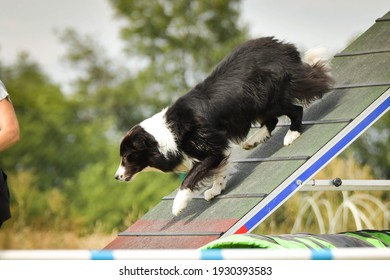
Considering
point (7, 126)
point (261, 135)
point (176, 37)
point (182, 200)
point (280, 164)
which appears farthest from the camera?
point (176, 37)

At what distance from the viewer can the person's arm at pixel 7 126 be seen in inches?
112

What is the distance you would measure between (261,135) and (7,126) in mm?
1936

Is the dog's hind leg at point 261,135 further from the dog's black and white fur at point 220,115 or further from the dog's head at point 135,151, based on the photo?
the dog's head at point 135,151

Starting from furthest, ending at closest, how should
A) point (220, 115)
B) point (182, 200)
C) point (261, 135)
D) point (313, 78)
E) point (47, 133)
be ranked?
1. point (47, 133)
2. point (261, 135)
3. point (313, 78)
4. point (220, 115)
5. point (182, 200)

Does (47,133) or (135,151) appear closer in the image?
(135,151)

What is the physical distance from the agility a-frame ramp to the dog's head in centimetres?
30

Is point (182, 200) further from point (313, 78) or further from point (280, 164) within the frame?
point (313, 78)

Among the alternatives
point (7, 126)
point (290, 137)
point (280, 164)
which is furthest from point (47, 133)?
point (7, 126)

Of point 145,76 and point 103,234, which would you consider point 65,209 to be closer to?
point 103,234

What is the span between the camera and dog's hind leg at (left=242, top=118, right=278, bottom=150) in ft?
14.7

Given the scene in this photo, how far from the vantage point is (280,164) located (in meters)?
3.97

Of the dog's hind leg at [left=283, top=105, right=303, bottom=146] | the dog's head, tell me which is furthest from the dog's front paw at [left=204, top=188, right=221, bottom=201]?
the dog's hind leg at [left=283, top=105, right=303, bottom=146]

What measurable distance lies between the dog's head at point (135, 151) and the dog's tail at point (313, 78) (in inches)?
31.5
